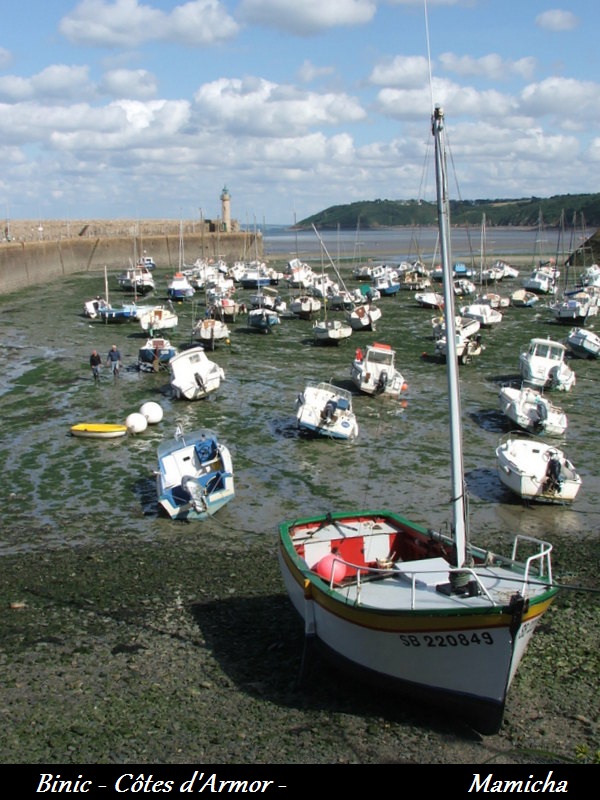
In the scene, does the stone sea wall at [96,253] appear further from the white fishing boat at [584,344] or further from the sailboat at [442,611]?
the sailboat at [442,611]

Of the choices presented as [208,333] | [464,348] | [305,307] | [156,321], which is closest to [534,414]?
[464,348]

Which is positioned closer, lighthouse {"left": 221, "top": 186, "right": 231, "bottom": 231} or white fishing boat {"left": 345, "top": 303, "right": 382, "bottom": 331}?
white fishing boat {"left": 345, "top": 303, "right": 382, "bottom": 331}

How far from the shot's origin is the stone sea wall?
261 feet

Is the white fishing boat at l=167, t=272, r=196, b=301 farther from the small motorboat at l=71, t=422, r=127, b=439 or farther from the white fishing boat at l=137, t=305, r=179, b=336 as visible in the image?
the small motorboat at l=71, t=422, r=127, b=439

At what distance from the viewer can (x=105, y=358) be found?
44125 mm

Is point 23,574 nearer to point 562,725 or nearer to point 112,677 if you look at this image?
point 112,677

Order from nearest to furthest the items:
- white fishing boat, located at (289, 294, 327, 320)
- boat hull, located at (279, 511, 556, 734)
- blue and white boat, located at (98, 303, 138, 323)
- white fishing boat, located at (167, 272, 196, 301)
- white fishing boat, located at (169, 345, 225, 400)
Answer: boat hull, located at (279, 511, 556, 734)
white fishing boat, located at (169, 345, 225, 400)
blue and white boat, located at (98, 303, 138, 323)
white fishing boat, located at (289, 294, 327, 320)
white fishing boat, located at (167, 272, 196, 301)

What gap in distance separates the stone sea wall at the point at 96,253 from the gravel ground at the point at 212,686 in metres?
62.4

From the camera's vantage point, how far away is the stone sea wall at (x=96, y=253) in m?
79.6

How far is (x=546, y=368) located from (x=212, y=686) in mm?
27820

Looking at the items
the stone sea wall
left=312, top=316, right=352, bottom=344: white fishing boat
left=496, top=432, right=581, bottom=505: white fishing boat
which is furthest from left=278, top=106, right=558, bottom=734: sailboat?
the stone sea wall

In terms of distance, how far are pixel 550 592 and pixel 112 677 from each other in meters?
7.15

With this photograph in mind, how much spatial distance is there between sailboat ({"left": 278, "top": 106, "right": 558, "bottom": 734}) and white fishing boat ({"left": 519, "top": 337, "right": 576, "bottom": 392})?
940 inches

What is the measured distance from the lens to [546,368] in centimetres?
3828
